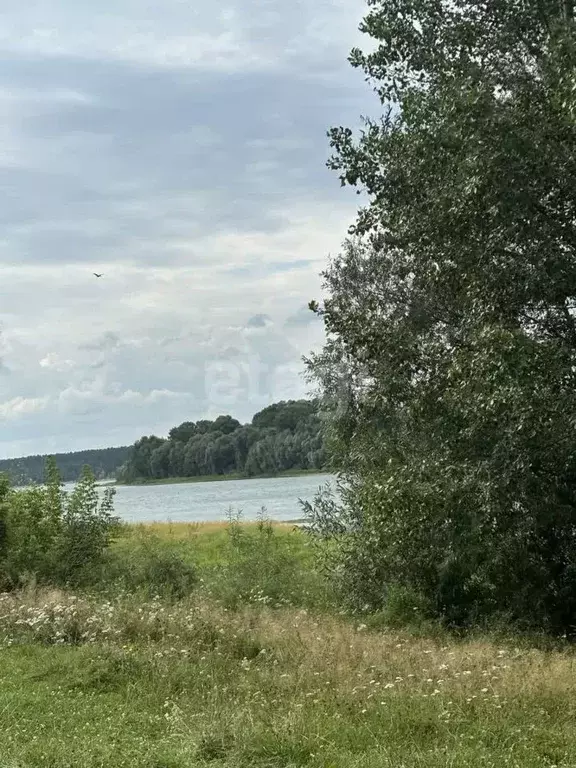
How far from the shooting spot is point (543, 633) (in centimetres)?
1436

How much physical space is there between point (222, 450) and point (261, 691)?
75968 mm

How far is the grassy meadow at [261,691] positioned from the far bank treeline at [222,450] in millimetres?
39454

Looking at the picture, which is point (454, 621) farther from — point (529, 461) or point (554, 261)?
point (554, 261)

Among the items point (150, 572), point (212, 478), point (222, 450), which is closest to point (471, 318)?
point (150, 572)

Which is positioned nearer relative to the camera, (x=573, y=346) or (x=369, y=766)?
(x=369, y=766)

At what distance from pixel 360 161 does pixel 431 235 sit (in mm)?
2303

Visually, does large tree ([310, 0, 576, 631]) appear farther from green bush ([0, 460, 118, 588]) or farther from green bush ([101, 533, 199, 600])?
green bush ([0, 460, 118, 588])

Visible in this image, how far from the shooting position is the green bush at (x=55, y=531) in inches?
820

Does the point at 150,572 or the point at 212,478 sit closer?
the point at 150,572

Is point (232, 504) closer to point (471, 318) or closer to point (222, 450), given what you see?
point (222, 450)

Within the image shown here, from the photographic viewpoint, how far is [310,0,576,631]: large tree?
38.3 ft

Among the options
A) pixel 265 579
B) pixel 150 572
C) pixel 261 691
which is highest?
pixel 261 691

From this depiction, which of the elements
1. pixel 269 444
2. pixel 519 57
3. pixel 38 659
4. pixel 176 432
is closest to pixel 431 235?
pixel 519 57

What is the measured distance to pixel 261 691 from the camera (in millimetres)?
9242
